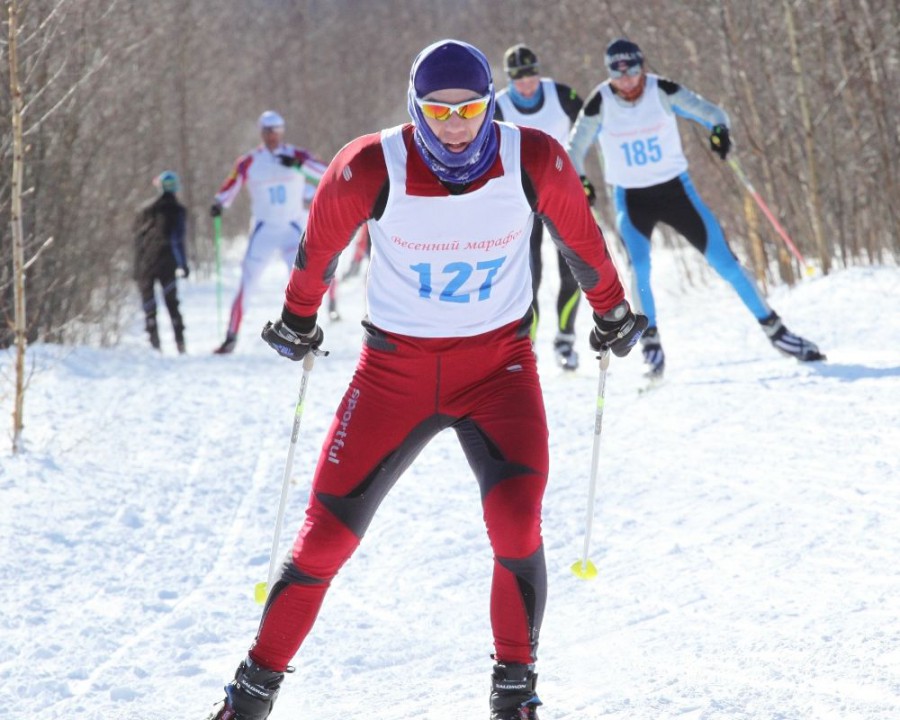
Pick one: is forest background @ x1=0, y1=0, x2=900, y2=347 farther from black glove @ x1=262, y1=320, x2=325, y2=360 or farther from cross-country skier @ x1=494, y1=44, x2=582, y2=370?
black glove @ x1=262, y1=320, x2=325, y2=360

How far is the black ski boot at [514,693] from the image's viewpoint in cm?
319

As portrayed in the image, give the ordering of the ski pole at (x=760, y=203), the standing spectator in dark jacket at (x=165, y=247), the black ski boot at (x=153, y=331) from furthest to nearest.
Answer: the black ski boot at (x=153, y=331) < the standing spectator in dark jacket at (x=165, y=247) < the ski pole at (x=760, y=203)

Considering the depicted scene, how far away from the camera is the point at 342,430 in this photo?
329 cm

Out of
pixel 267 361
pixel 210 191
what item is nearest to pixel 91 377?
pixel 267 361

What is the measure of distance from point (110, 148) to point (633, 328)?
1198 cm

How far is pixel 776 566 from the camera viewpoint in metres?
4.45

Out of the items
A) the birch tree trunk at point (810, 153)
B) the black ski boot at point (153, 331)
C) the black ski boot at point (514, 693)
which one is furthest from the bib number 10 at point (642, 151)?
the black ski boot at point (153, 331)

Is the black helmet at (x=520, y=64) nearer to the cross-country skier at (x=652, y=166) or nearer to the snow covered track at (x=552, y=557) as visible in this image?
the cross-country skier at (x=652, y=166)

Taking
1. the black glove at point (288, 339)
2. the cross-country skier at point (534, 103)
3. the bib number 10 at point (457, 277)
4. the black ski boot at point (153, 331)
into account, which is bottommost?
the black ski boot at point (153, 331)

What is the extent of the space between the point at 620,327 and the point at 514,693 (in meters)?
1.16

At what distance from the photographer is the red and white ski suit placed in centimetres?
317

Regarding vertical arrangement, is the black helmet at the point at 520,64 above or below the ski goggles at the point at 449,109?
above

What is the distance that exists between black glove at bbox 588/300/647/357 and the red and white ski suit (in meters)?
0.23

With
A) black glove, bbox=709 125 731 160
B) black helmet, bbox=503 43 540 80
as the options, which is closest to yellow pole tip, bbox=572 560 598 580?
black glove, bbox=709 125 731 160
